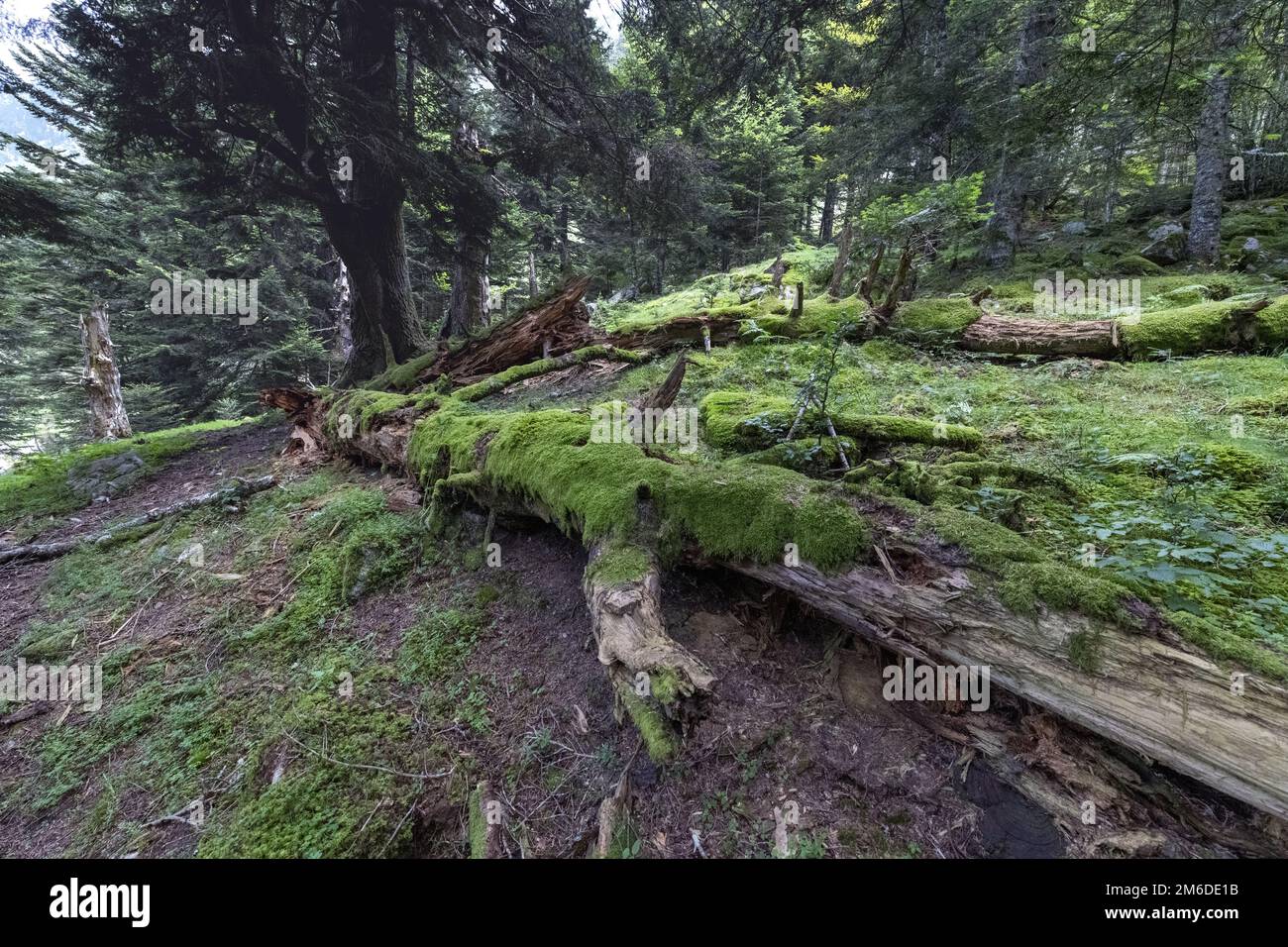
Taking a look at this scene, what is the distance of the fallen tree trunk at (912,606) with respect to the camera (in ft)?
5.39

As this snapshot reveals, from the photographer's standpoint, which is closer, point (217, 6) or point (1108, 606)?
point (1108, 606)

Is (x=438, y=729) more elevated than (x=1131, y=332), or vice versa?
(x=1131, y=332)

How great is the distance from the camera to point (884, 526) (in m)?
2.53

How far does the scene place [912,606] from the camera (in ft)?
7.46

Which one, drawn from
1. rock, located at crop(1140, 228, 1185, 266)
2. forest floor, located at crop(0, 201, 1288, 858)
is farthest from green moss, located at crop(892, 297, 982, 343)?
rock, located at crop(1140, 228, 1185, 266)

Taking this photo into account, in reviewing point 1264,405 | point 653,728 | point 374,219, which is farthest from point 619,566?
point 374,219

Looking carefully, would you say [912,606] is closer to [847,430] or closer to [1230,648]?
[1230,648]

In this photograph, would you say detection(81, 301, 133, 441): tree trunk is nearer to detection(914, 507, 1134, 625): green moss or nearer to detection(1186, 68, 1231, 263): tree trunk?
detection(914, 507, 1134, 625): green moss

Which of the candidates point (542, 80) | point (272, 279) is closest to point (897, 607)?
point (542, 80)

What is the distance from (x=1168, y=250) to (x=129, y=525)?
62.8 ft

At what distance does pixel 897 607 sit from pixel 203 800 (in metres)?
4.08

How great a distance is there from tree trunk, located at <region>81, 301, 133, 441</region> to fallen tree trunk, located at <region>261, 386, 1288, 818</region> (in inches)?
521
